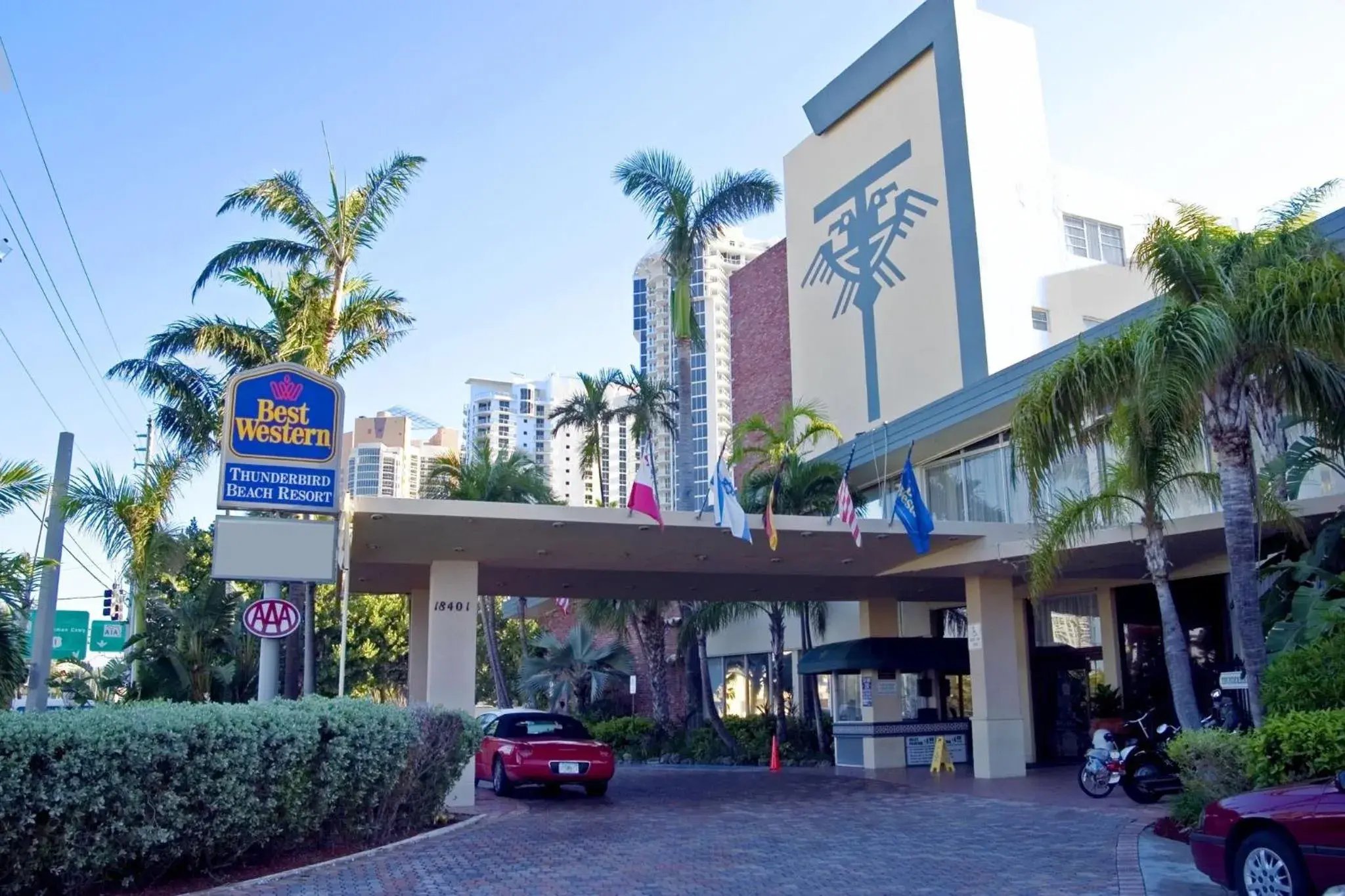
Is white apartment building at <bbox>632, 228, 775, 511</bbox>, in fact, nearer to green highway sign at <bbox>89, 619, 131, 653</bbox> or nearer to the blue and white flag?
green highway sign at <bbox>89, 619, 131, 653</bbox>

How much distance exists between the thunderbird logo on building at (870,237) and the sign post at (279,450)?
19.9m

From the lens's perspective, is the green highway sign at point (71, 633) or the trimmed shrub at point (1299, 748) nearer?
the trimmed shrub at point (1299, 748)

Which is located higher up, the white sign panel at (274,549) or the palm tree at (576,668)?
the white sign panel at (274,549)

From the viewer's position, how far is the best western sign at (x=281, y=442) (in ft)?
47.8

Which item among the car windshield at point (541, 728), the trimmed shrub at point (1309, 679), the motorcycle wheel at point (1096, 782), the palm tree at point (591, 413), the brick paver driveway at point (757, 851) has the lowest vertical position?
the brick paver driveway at point (757, 851)

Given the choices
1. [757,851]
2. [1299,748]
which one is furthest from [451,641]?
[1299,748]

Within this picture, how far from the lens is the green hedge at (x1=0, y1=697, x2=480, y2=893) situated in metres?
8.76

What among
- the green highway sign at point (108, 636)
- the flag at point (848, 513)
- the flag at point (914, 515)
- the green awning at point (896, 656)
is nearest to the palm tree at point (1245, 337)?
the flag at point (914, 515)

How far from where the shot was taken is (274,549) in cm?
1423

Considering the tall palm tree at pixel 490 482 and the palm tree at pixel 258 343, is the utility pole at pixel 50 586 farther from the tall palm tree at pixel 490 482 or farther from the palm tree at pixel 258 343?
the tall palm tree at pixel 490 482

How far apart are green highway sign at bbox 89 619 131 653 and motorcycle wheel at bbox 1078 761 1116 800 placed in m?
20.9

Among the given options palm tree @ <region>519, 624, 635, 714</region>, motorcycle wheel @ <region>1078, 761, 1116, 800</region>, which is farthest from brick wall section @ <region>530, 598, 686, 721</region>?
motorcycle wheel @ <region>1078, 761, 1116, 800</region>

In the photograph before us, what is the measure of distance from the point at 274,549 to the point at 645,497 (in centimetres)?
495

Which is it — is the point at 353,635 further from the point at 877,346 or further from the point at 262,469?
the point at 262,469
